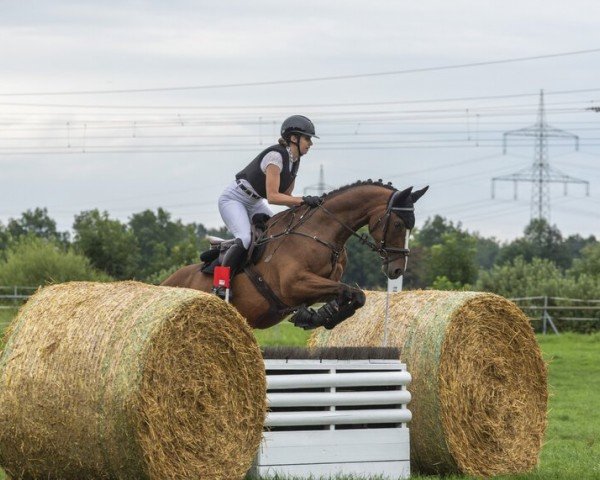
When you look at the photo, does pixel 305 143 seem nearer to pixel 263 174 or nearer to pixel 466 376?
pixel 263 174

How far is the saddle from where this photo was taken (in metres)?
11.7

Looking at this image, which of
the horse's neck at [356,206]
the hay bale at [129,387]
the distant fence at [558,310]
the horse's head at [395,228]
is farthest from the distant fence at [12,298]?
the hay bale at [129,387]

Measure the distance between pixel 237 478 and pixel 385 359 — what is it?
6.57ft

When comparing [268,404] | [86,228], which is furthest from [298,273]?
[86,228]

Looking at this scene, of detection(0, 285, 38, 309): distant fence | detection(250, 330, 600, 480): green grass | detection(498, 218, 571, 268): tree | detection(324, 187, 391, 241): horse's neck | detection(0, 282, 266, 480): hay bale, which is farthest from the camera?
detection(498, 218, 571, 268): tree

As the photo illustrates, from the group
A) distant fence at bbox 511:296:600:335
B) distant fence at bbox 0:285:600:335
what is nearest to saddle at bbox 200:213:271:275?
distant fence at bbox 0:285:600:335

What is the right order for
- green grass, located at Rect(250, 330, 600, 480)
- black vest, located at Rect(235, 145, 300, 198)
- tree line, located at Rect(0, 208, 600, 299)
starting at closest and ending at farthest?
green grass, located at Rect(250, 330, 600, 480), black vest, located at Rect(235, 145, 300, 198), tree line, located at Rect(0, 208, 600, 299)

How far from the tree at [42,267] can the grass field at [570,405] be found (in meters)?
17.0

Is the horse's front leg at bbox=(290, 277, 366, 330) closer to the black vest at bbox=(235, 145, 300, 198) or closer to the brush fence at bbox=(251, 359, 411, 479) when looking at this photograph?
the brush fence at bbox=(251, 359, 411, 479)

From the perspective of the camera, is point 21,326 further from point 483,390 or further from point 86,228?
point 86,228

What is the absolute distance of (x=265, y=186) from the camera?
1200 centimetres

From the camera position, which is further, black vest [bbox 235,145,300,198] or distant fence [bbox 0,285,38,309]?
distant fence [bbox 0,285,38,309]

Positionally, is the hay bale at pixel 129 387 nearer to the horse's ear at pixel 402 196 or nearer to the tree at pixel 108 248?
the horse's ear at pixel 402 196

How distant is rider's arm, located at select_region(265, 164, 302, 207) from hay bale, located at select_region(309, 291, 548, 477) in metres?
1.23
